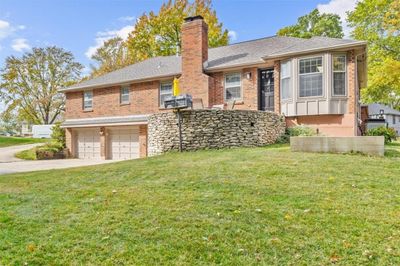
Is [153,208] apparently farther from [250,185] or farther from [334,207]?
[334,207]

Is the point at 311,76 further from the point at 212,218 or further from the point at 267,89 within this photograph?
the point at 212,218

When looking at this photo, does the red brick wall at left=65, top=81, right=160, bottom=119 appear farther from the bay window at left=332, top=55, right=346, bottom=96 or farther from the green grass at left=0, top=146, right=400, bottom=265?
the green grass at left=0, top=146, right=400, bottom=265

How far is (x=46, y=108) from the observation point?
40156 millimetres

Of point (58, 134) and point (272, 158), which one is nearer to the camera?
point (272, 158)

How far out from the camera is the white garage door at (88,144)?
19594mm

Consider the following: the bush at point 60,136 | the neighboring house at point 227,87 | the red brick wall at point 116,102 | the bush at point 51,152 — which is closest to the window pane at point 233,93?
the neighboring house at point 227,87

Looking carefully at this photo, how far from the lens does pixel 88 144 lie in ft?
66.0

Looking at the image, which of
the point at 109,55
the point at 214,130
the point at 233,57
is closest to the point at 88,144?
the point at 233,57

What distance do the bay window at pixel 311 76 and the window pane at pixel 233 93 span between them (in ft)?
11.3

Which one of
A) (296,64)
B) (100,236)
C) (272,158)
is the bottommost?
(100,236)

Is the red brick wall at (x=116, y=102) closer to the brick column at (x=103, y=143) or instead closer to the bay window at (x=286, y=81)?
the brick column at (x=103, y=143)

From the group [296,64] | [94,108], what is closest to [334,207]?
[296,64]

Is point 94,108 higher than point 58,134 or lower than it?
higher

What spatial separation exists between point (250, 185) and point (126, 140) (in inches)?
534
